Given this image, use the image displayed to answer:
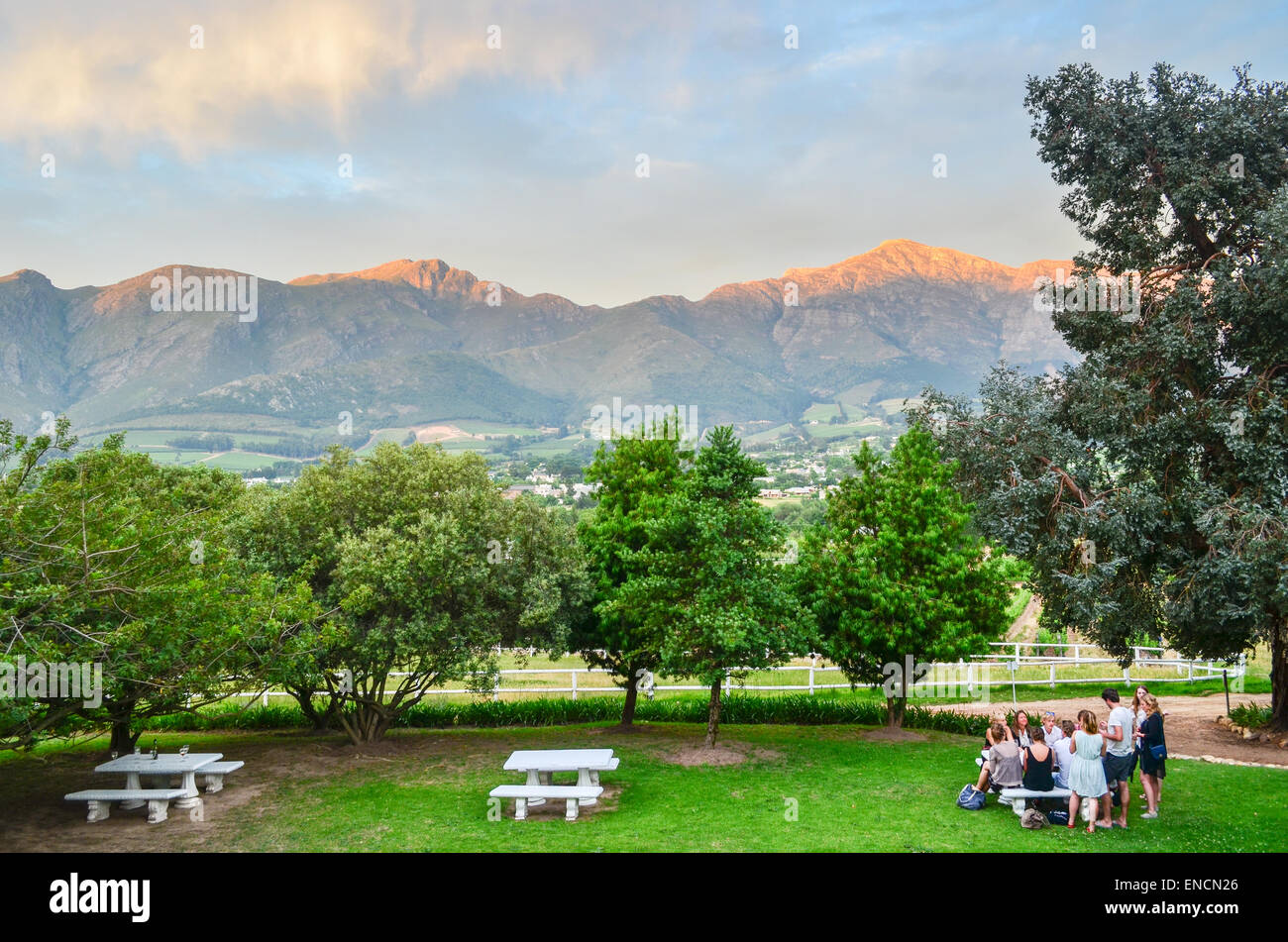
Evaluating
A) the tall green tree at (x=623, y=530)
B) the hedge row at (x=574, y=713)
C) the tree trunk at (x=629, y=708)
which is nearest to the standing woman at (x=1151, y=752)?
the hedge row at (x=574, y=713)

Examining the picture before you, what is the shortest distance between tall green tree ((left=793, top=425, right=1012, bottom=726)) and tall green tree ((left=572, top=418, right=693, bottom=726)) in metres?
3.46

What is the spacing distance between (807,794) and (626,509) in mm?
7708

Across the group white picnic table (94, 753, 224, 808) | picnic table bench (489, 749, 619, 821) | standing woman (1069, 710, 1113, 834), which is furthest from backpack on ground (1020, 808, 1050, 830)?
white picnic table (94, 753, 224, 808)

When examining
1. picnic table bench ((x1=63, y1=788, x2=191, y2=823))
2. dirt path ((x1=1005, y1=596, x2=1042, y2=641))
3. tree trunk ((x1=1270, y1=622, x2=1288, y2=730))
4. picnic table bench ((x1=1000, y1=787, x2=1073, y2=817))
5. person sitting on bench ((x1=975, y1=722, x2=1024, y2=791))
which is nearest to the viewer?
picnic table bench ((x1=1000, y1=787, x2=1073, y2=817))

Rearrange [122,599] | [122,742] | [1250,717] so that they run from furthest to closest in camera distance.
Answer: [1250,717] < [122,742] < [122,599]

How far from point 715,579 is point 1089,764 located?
686 cm

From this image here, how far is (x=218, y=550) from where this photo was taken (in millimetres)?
13156

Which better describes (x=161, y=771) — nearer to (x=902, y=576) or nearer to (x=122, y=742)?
Answer: (x=122, y=742)

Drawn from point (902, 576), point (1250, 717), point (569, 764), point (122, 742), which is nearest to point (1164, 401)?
point (902, 576)

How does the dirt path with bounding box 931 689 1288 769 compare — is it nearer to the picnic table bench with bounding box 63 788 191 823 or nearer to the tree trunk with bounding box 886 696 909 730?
the tree trunk with bounding box 886 696 909 730

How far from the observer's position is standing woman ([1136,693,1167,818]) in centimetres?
1233

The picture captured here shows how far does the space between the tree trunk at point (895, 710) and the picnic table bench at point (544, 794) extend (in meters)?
9.21

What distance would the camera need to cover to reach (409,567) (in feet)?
51.9
